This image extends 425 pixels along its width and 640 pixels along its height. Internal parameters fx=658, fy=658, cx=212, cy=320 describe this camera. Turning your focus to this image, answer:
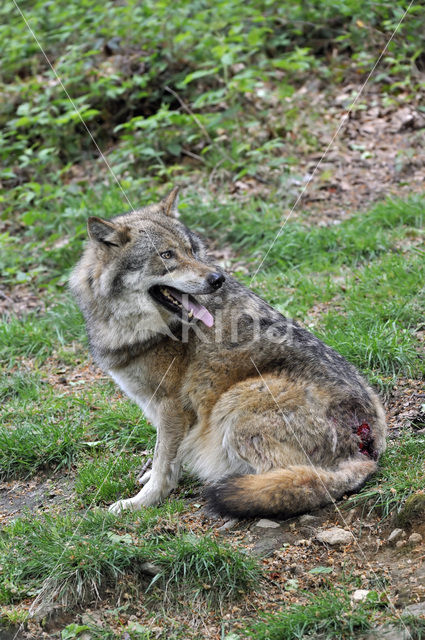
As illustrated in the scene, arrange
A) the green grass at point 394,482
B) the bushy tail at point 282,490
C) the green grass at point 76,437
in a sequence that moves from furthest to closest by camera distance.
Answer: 1. the green grass at point 76,437
2. the green grass at point 394,482
3. the bushy tail at point 282,490

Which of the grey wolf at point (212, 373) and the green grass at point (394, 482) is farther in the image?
the grey wolf at point (212, 373)

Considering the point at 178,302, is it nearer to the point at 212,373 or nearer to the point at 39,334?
the point at 212,373

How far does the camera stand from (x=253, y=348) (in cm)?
445

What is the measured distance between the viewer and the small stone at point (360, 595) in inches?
127

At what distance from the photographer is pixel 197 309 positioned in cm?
454

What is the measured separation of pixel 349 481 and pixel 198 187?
237 inches

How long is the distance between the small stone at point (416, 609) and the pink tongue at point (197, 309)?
6.99ft

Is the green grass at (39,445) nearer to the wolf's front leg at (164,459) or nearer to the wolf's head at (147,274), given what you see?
the wolf's front leg at (164,459)

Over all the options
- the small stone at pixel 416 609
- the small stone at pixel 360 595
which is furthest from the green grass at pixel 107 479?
the small stone at pixel 416 609

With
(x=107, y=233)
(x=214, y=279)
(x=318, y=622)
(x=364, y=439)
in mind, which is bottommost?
(x=364, y=439)

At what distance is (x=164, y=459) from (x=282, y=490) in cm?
102

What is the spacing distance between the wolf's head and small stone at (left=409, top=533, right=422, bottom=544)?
1.83 m

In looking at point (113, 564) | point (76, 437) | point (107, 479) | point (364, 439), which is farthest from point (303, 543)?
point (76, 437)

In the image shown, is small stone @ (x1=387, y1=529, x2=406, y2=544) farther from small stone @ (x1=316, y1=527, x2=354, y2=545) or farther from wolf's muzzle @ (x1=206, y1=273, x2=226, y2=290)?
wolf's muzzle @ (x1=206, y1=273, x2=226, y2=290)
